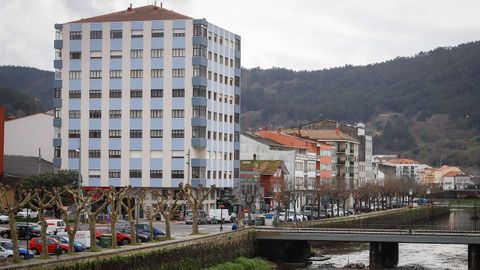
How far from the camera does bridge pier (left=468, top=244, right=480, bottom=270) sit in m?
78.4

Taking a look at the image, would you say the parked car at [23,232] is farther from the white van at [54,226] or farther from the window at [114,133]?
the window at [114,133]

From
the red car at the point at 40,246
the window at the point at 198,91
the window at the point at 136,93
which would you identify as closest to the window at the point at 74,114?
the window at the point at 136,93

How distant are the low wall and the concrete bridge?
3.03 metres

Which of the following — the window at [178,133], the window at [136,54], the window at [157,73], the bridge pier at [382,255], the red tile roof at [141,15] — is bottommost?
the bridge pier at [382,255]

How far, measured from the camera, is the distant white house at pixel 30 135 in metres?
147

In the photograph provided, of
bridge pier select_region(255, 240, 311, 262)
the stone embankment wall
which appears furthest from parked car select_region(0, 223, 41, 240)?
the stone embankment wall

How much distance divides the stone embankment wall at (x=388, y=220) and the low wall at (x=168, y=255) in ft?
46.5

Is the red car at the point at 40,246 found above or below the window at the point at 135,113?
below

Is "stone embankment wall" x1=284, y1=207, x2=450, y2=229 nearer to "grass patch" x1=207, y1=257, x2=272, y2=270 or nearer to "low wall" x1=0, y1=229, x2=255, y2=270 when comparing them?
"low wall" x1=0, y1=229, x2=255, y2=270

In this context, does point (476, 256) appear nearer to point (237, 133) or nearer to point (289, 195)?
point (289, 195)

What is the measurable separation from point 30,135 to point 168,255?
9030cm

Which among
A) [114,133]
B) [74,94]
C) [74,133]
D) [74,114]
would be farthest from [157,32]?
[74,133]

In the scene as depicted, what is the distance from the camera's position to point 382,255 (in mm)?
82375

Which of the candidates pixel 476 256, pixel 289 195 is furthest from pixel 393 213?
pixel 476 256
